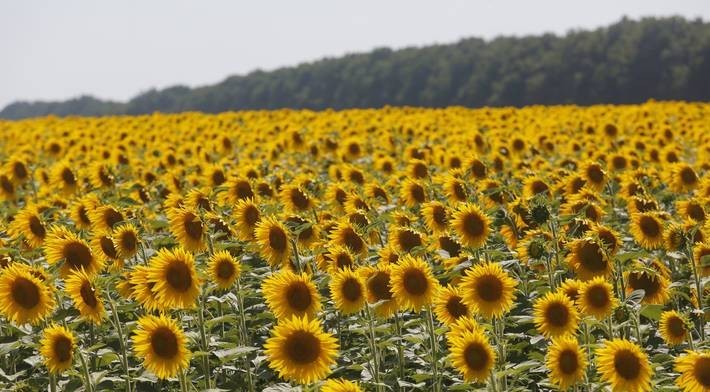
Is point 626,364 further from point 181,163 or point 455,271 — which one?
point 181,163

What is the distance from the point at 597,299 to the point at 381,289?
130 cm

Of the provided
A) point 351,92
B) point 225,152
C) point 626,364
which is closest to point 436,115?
point 225,152

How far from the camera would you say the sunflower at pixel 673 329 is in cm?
587

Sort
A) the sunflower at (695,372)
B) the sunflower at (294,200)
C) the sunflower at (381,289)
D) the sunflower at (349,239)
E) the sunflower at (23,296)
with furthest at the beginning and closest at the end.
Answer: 1. the sunflower at (294,200)
2. the sunflower at (349,239)
3. the sunflower at (381,289)
4. the sunflower at (23,296)
5. the sunflower at (695,372)

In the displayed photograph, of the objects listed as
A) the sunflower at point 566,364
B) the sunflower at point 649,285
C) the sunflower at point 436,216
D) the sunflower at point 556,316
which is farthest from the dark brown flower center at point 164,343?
the sunflower at point 649,285

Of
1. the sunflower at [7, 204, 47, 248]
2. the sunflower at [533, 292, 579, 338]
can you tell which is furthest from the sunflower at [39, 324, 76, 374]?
the sunflower at [533, 292, 579, 338]

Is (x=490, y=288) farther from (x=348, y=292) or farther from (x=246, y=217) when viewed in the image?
(x=246, y=217)

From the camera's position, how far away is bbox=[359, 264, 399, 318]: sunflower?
5629mm

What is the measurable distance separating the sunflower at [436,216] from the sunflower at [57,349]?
3292 mm

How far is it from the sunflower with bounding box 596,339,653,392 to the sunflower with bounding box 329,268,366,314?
1.46 m

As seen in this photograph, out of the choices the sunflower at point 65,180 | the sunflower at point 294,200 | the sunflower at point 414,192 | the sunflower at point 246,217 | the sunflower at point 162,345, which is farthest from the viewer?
the sunflower at point 65,180

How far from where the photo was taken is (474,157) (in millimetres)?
9617

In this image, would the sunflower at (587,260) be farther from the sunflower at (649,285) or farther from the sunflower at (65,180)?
the sunflower at (65,180)

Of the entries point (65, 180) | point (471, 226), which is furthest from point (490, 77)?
point (471, 226)
